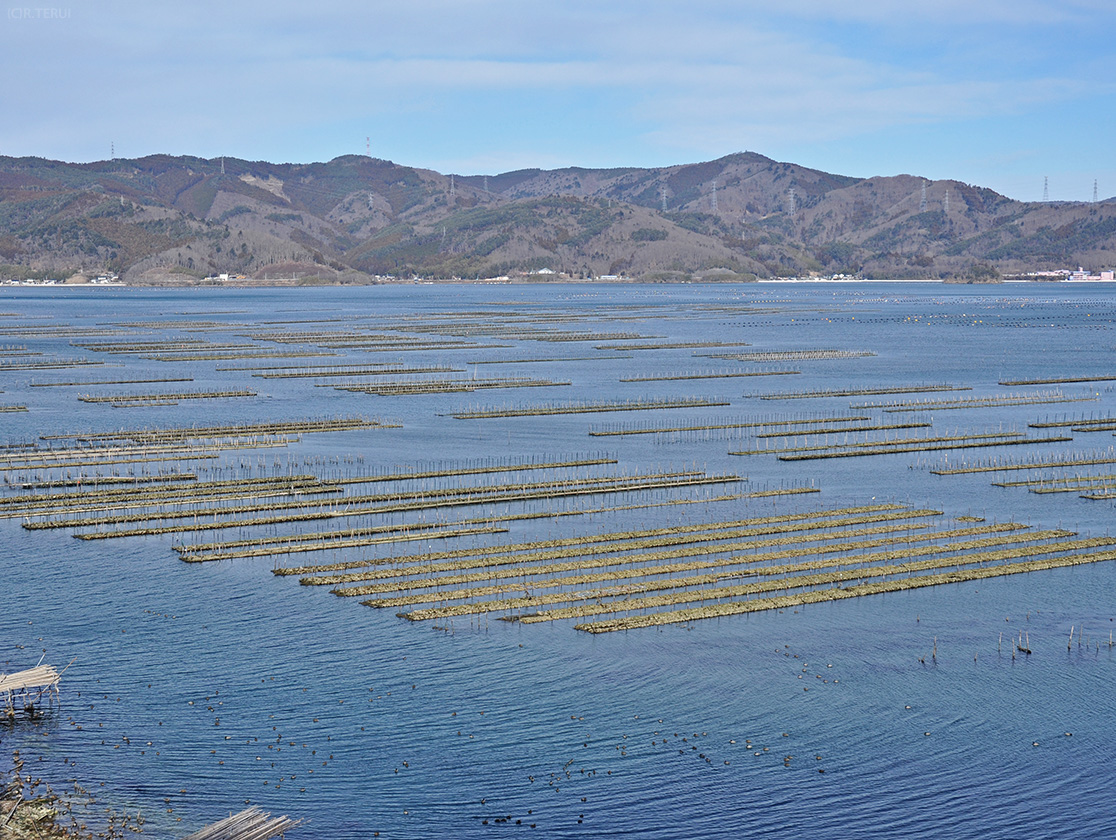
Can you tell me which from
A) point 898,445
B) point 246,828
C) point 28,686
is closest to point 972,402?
point 898,445

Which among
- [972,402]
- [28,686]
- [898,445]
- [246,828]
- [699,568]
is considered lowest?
[246,828]

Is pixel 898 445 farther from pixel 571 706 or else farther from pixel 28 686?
pixel 28 686

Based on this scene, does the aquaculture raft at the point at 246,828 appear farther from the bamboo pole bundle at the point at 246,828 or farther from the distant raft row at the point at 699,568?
the distant raft row at the point at 699,568

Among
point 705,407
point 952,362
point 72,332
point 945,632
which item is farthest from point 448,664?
point 72,332

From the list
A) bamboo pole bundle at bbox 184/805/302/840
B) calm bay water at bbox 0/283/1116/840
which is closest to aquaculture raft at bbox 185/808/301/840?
bamboo pole bundle at bbox 184/805/302/840

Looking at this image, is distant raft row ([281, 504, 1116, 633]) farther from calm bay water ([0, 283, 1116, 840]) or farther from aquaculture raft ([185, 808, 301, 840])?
aquaculture raft ([185, 808, 301, 840])
